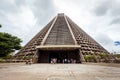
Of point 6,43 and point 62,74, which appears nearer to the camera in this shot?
point 62,74

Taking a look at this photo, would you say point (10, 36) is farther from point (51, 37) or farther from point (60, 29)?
point (60, 29)

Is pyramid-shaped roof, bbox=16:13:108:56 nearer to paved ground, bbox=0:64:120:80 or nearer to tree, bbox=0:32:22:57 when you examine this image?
tree, bbox=0:32:22:57

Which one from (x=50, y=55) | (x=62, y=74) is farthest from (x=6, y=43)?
(x=62, y=74)

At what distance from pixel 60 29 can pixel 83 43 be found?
933 cm

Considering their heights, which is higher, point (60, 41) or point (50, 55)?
point (60, 41)

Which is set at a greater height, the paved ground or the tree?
the tree

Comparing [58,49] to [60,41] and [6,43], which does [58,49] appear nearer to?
[60,41]

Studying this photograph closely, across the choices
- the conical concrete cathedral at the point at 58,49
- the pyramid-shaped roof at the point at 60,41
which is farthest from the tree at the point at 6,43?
the pyramid-shaped roof at the point at 60,41

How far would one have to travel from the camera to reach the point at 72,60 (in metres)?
37.4

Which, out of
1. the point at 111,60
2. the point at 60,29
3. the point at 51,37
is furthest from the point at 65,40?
the point at 111,60

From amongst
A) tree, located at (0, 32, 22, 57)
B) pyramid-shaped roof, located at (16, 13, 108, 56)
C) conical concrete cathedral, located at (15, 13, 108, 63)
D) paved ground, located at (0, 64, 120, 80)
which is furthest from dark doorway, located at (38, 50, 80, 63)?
paved ground, located at (0, 64, 120, 80)

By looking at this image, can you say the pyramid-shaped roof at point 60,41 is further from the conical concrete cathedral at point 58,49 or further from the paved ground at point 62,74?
the paved ground at point 62,74

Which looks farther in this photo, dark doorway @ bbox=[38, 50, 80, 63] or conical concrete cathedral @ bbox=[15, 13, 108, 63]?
dark doorway @ bbox=[38, 50, 80, 63]

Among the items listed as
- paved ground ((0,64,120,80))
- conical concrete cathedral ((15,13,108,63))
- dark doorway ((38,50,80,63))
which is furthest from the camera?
dark doorway ((38,50,80,63))
